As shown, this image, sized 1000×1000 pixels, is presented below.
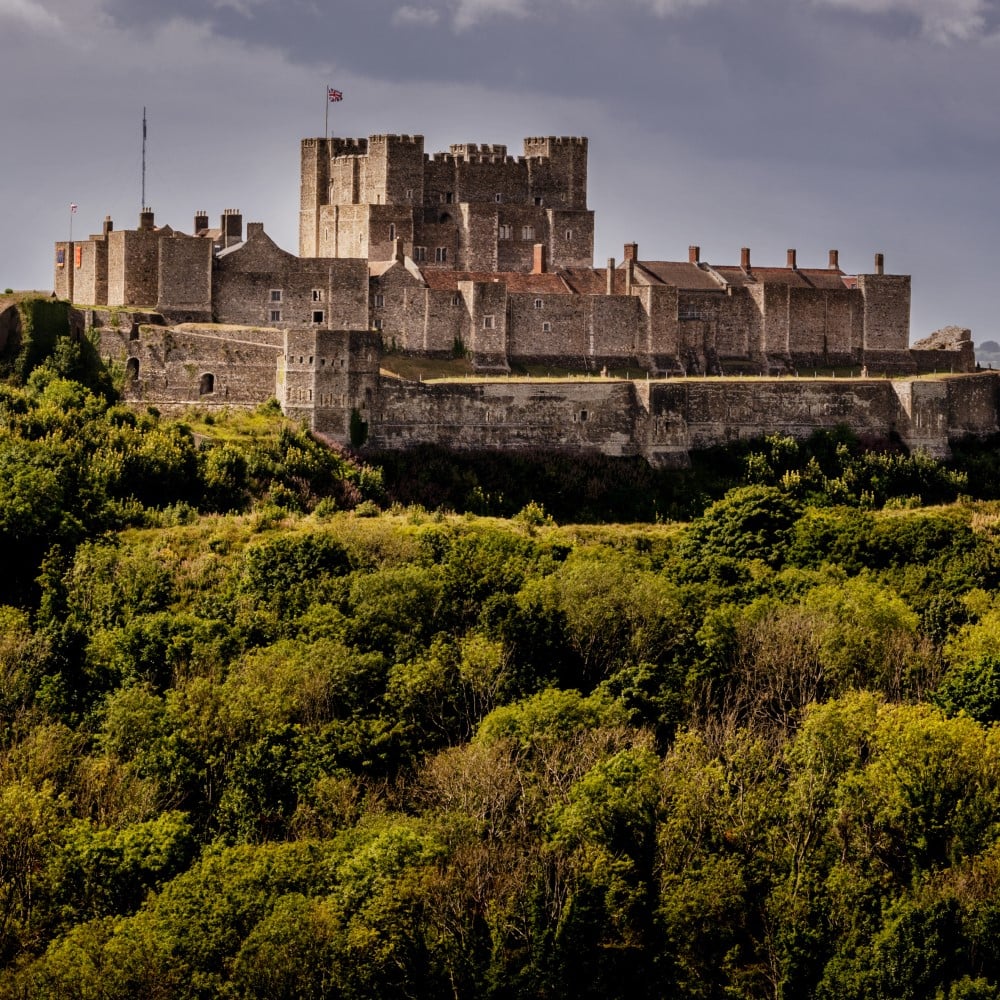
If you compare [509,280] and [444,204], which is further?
[444,204]

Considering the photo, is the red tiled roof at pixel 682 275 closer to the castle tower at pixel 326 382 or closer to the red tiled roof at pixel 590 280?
the red tiled roof at pixel 590 280

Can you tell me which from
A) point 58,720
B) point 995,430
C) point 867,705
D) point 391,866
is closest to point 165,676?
point 58,720

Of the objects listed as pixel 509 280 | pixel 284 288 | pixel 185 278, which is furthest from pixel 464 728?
pixel 509 280

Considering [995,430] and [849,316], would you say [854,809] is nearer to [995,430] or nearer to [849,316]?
[995,430]

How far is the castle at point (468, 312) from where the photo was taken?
59.2 metres

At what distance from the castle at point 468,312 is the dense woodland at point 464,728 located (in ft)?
6.08

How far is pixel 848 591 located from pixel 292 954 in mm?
19560

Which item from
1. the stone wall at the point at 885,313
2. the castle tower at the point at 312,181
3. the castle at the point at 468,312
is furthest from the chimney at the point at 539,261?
the stone wall at the point at 885,313

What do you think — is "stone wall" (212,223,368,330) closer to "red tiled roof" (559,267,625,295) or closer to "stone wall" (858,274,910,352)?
"red tiled roof" (559,267,625,295)

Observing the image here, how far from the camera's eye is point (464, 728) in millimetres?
42781

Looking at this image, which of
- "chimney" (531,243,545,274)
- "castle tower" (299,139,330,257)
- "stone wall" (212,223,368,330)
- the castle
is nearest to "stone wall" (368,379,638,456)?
the castle

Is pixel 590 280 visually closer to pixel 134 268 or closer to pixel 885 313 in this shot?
pixel 885 313

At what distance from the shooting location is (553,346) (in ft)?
217

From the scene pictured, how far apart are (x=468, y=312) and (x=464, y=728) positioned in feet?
80.3
